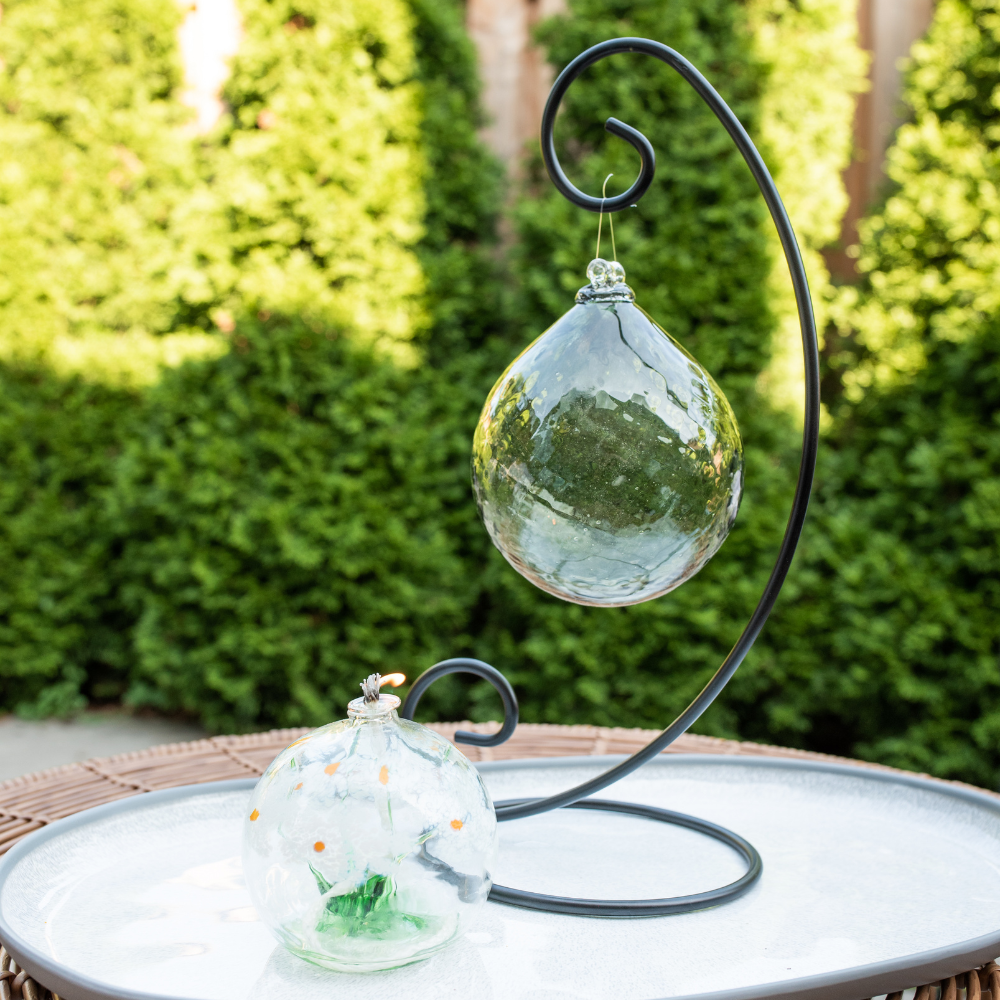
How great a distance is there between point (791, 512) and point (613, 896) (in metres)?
0.49

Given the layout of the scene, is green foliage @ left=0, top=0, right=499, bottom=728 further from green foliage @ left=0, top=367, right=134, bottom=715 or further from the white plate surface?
the white plate surface

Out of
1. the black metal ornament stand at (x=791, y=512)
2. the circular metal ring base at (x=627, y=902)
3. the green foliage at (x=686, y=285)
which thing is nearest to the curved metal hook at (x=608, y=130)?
the black metal ornament stand at (x=791, y=512)

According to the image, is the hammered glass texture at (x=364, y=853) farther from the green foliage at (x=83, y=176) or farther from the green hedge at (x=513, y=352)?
the green foliage at (x=83, y=176)

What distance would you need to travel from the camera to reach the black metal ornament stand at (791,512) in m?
1.03

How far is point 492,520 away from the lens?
1056mm

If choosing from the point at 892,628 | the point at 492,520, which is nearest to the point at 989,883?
the point at 492,520

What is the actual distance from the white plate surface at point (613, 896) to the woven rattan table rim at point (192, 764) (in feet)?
0.35

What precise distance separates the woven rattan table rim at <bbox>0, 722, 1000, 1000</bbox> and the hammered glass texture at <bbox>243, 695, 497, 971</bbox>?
403 mm

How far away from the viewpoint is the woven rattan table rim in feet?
A: 4.56

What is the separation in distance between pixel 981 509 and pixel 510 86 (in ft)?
8.06

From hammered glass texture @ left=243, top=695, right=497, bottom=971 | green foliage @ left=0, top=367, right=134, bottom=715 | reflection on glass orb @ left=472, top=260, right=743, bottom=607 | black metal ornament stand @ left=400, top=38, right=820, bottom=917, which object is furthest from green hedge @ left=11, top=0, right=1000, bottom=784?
hammered glass texture @ left=243, top=695, right=497, bottom=971

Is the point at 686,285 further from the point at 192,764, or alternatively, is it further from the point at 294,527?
the point at 192,764

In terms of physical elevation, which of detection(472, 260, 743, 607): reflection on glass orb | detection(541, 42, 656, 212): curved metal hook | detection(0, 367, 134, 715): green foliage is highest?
detection(541, 42, 656, 212): curved metal hook

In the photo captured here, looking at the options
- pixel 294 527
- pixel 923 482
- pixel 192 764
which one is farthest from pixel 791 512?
pixel 294 527
